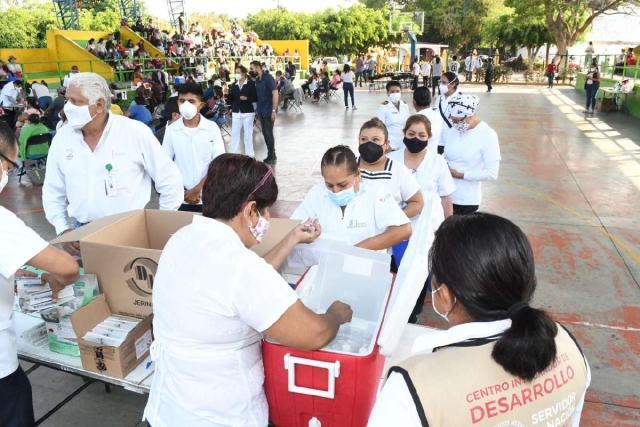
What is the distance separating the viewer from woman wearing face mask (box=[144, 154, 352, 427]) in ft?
4.25

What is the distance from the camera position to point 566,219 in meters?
6.05

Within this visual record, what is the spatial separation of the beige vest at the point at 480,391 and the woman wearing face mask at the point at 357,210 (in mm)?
1465

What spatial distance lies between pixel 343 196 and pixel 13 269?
1493 millimetres

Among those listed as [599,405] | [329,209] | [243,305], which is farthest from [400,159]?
[243,305]

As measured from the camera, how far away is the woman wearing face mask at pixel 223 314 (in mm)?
1296

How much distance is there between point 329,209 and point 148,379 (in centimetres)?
122

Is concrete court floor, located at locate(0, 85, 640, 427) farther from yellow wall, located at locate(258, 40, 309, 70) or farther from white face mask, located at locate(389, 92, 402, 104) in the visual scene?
yellow wall, located at locate(258, 40, 309, 70)

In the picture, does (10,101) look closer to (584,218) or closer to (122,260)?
(122,260)

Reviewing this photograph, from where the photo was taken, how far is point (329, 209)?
2623 mm

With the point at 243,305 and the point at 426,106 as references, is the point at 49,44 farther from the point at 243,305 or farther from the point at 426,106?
the point at 243,305

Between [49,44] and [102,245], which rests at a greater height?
[49,44]

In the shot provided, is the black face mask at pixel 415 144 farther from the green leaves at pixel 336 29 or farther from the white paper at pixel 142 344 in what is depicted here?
the green leaves at pixel 336 29

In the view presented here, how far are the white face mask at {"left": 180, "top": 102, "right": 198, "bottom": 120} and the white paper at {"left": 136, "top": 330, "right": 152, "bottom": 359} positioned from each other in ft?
8.69

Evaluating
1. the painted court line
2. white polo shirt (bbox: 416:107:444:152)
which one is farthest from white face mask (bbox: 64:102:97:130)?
the painted court line
